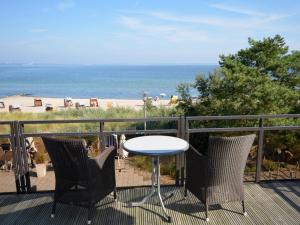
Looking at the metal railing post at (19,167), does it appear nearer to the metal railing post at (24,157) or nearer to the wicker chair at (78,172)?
the metal railing post at (24,157)

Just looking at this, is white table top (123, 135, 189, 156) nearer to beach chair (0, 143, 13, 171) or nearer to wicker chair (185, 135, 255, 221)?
wicker chair (185, 135, 255, 221)

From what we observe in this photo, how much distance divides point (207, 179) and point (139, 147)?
77cm

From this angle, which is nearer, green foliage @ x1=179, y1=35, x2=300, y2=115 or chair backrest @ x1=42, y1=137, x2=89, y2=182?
chair backrest @ x1=42, y1=137, x2=89, y2=182

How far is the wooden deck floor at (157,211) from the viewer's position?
3.02 m

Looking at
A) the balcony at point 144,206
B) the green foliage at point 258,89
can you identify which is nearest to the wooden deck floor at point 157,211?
the balcony at point 144,206

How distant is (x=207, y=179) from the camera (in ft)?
9.67

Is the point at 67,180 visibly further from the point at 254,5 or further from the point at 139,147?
the point at 254,5

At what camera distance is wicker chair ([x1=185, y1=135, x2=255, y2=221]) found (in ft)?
9.25

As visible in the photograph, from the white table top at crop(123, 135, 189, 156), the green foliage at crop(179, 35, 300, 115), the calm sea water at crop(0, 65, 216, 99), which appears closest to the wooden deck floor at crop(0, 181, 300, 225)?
the white table top at crop(123, 135, 189, 156)

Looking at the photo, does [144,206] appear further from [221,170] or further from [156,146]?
[221,170]

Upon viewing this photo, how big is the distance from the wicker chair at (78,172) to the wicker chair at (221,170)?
969mm

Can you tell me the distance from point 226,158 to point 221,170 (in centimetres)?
14

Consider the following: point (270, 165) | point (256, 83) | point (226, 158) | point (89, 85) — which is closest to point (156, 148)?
point (226, 158)

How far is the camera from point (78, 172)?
2.94 m
